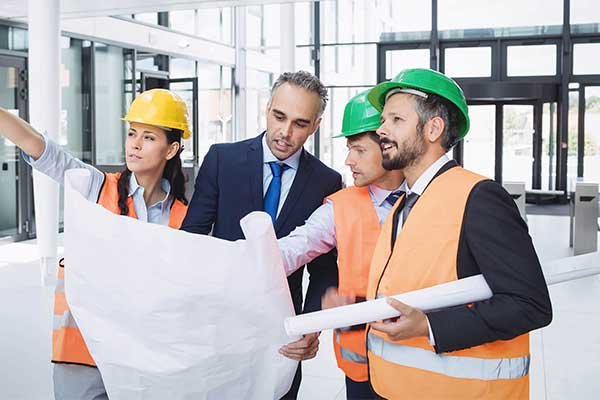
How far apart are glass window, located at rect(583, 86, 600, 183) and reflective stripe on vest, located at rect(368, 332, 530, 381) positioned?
1332cm

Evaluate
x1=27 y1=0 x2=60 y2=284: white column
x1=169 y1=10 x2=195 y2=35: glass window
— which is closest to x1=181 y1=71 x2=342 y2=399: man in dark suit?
x1=27 y1=0 x2=60 y2=284: white column

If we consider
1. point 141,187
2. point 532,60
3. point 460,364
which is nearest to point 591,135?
point 532,60

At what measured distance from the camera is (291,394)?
2.39m

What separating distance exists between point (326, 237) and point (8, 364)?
10.2 ft

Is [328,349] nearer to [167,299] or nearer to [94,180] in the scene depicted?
[94,180]

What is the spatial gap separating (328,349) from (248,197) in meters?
3.00

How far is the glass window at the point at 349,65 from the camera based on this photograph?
15266 millimetres

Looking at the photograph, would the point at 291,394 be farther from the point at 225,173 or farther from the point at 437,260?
the point at 437,260

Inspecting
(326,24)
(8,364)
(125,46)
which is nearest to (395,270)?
(8,364)

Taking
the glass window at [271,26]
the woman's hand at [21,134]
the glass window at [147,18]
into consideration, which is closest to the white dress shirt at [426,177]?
the woman's hand at [21,134]

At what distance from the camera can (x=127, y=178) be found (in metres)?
2.30

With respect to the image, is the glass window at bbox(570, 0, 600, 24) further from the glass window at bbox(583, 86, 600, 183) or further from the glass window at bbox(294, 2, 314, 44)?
the glass window at bbox(294, 2, 314, 44)

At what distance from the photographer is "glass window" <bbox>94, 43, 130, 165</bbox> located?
11.1m

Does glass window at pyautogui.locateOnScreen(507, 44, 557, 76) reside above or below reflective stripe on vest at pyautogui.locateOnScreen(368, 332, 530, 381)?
above
